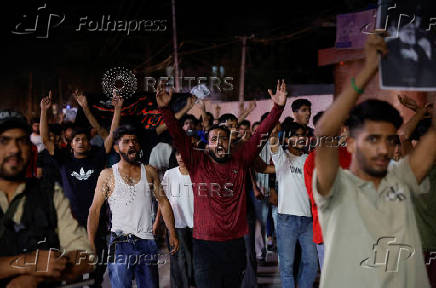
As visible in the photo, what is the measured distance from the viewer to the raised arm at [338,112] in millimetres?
2832

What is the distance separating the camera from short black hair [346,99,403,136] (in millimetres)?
3110

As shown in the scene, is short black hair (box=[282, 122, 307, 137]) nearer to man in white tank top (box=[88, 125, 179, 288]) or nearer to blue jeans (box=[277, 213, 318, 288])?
blue jeans (box=[277, 213, 318, 288])

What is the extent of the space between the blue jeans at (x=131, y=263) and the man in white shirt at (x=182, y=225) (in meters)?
1.15

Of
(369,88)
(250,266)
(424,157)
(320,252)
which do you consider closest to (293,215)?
(320,252)

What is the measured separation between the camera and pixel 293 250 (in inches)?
254

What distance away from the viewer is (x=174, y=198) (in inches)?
269

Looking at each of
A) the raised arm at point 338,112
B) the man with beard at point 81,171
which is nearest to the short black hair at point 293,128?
the man with beard at point 81,171

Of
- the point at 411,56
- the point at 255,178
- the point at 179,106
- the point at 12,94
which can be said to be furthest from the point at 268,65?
the point at 12,94

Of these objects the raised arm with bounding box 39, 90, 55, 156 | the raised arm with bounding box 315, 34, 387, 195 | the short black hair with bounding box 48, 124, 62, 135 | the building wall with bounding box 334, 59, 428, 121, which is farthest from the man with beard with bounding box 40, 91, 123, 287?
the building wall with bounding box 334, 59, 428, 121

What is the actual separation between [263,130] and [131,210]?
1.50 metres

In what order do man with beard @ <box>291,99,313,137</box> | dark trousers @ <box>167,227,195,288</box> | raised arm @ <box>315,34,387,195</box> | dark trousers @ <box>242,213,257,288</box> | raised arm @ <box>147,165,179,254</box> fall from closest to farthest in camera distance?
Result: raised arm @ <box>315,34,387,195</box>, raised arm @ <box>147,165,179,254</box>, dark trousers @ <box>167,227,195,288</box>, dark trousers @ <box>242,213,257,288</box>, man with beard @ <box>291,99,313,137</box>

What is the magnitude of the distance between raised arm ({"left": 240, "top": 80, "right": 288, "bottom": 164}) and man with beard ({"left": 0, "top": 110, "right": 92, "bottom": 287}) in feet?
8.03

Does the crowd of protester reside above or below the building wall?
below

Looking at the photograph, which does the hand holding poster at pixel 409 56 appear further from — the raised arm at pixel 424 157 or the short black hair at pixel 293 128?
the short black hair at pixel 293 128
